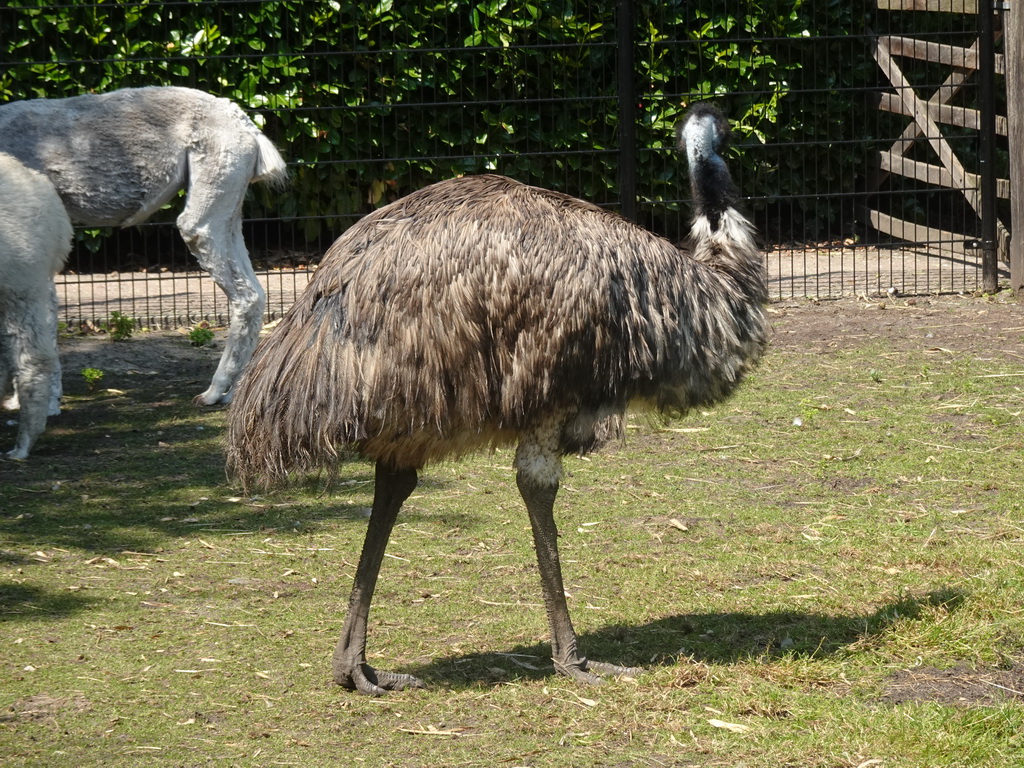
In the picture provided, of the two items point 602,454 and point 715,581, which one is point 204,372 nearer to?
point 602,454

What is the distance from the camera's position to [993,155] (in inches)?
411

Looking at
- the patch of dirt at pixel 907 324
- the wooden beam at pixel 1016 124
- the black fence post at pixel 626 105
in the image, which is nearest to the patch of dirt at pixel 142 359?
the black fence post at pixel 626 105

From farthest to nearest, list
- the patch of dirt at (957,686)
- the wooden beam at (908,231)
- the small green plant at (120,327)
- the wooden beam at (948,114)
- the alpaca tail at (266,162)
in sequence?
the wooden beam at (908,231) → the wooden beam at (948,114) → the small green plant at (120,327) → the alpaca tail at (266,162) → the patch of dirt at (957,686)

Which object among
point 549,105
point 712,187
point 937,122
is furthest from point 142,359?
point 937,122

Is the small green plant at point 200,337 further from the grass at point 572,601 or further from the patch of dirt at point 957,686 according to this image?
the patch of dirt at point 957,686

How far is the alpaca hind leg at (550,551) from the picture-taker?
159 inches

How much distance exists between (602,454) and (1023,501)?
6.81ft

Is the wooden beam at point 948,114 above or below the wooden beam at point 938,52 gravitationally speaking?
below

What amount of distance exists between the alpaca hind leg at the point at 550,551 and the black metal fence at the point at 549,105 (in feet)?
21.3

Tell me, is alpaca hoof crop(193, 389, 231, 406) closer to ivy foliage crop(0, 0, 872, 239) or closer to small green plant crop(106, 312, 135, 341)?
small green plant crop(106, 312, 135, 341)

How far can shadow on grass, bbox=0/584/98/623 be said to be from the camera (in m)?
4.77

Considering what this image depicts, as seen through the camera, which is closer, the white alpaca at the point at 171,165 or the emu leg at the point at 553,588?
the emu leg at the point at 553,588

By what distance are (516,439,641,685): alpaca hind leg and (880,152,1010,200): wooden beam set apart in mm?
7611

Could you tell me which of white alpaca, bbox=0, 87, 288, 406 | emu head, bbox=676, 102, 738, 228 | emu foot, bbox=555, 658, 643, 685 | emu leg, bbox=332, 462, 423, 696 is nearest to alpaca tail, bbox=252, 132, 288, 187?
white alpaca, bbox=0, 87, 288, 406
